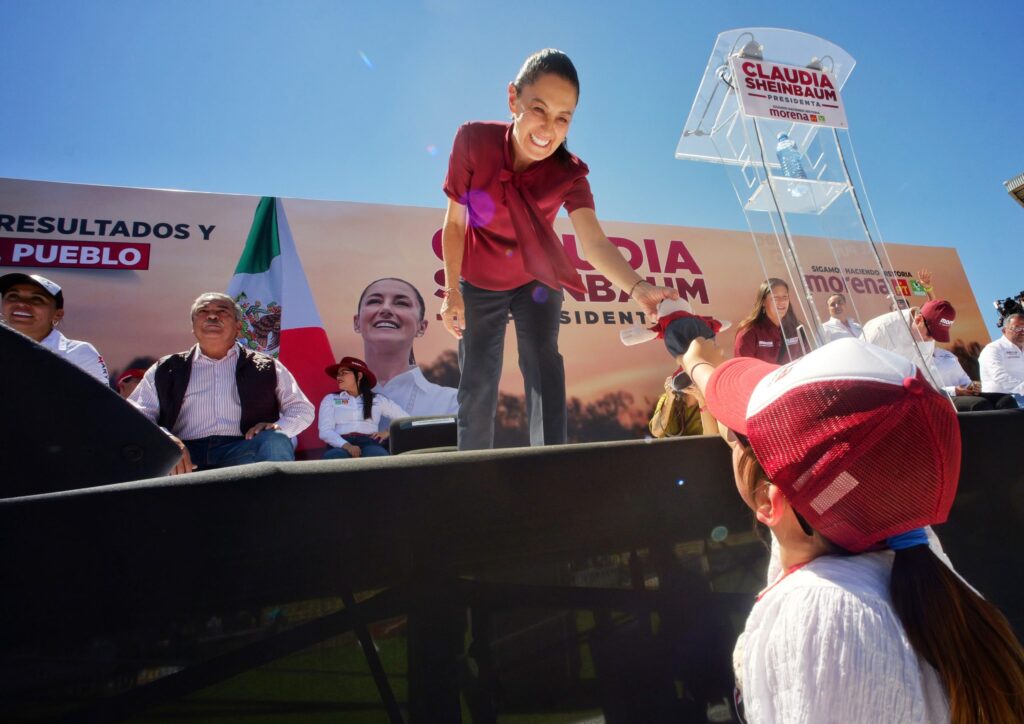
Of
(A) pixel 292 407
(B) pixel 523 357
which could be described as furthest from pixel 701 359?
(A) pixel 292 407

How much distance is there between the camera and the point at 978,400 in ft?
10.3

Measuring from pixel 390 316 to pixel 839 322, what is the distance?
153 inches

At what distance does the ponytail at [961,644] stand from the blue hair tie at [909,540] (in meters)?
0.02

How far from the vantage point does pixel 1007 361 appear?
397 centimetres

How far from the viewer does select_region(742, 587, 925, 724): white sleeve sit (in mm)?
501

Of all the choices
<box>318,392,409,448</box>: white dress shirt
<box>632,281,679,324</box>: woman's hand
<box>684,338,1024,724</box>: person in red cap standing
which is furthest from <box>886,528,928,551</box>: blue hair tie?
<box>318,392,409,448</box>: white dress shirt

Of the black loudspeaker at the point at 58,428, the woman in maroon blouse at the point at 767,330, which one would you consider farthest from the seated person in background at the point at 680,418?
the black loudspeaker at the point at 58,428

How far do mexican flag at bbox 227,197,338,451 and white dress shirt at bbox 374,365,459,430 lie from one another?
543mm

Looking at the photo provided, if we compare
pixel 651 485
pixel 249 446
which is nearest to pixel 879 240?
pixel 651 485

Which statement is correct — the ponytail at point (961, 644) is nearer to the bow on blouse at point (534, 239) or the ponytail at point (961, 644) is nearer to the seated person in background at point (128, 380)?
the bow on blouse at point (534, 239)

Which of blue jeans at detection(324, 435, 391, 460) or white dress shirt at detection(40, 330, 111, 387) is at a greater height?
white dress shirt at detection(40, 330, 111, 387)

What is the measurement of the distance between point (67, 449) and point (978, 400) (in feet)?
14.0

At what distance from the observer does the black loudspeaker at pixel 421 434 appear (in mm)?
2602

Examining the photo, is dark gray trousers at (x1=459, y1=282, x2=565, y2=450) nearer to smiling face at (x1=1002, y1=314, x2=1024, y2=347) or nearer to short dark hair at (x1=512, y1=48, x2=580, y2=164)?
short dark hair at (x1=512, y1=48, x2=580, y2=164)
